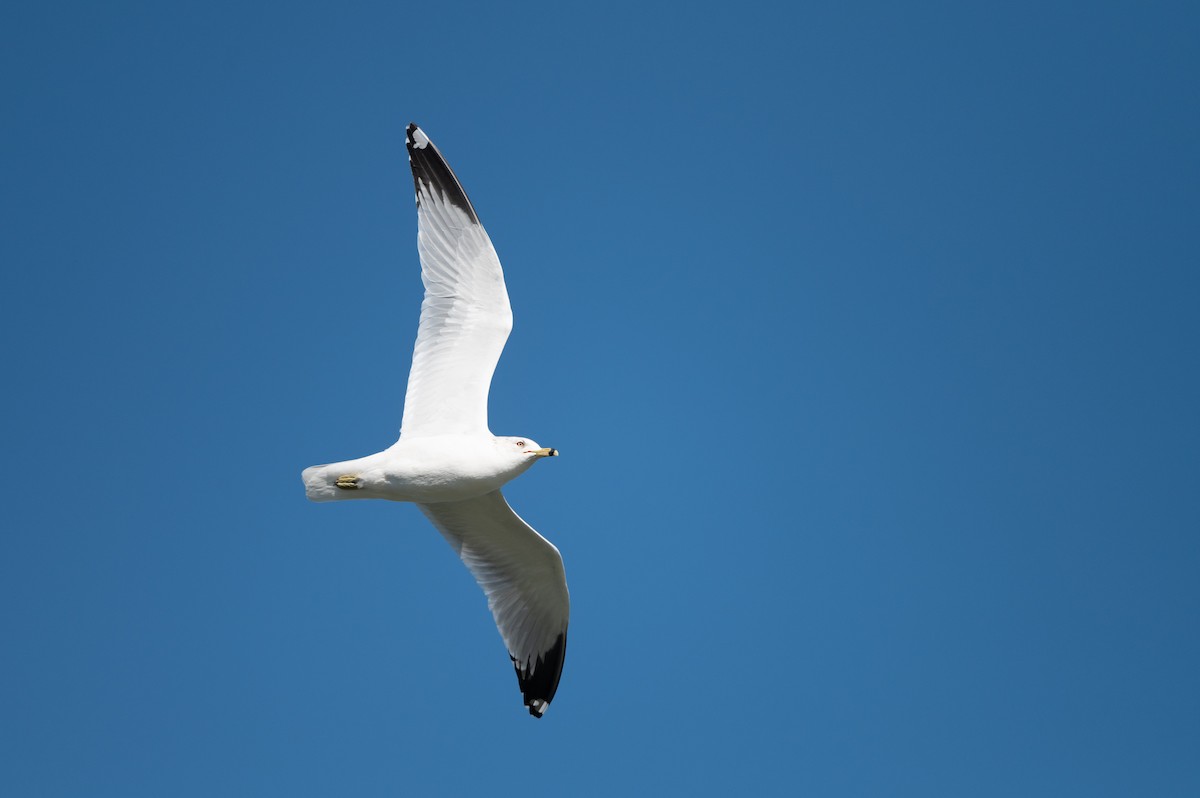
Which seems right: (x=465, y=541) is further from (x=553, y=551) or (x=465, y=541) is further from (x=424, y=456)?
(x=424, y=456)

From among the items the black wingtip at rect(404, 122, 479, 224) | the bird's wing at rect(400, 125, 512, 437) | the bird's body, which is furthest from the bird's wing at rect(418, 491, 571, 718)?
the black wingtip at rect(404, 122, 479, 224)

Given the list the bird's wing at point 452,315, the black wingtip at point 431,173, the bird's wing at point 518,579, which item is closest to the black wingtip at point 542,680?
the bird's wing at point 518,579

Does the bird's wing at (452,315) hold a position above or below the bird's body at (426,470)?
above

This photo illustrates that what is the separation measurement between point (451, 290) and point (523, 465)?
1.62 meters

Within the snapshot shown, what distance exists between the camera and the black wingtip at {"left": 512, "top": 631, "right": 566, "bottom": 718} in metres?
12.2

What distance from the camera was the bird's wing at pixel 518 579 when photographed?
11.4 m

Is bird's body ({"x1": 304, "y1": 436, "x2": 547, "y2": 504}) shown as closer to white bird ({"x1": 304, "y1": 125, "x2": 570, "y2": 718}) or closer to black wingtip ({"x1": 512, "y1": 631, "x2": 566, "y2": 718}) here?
white bird ({"x1": 304, "y1": 125, "x2": 570, "y2": 718})

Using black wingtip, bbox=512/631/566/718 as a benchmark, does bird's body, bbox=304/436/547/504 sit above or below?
above

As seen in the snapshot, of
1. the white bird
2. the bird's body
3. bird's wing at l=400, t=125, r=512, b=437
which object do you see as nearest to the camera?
the bird's body

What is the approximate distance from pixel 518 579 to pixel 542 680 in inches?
39.8

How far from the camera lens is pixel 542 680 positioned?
480 inches

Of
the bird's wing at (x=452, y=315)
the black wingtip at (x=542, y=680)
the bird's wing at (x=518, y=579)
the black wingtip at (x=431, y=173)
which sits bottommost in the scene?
the black wingtip at (x=542, y=680)

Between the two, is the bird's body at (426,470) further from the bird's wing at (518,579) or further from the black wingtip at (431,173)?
the black wingtip at (431,173)

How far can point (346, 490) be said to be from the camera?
33.4 ft
